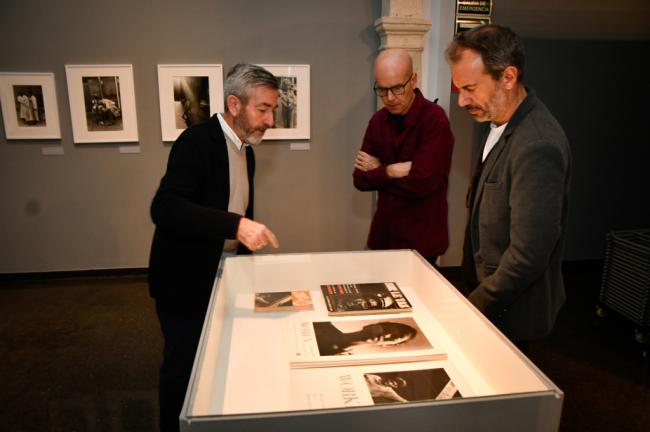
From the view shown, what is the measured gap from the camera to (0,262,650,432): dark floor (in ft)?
8.51

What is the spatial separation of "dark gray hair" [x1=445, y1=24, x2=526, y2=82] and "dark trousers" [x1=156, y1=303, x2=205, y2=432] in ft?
4.54

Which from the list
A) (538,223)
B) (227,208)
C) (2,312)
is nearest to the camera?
(538,223)

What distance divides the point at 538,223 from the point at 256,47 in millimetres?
3751

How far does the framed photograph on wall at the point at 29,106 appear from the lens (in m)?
4.32

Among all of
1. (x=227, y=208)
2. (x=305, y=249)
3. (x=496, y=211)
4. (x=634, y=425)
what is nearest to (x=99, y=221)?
(x=305, y=249)

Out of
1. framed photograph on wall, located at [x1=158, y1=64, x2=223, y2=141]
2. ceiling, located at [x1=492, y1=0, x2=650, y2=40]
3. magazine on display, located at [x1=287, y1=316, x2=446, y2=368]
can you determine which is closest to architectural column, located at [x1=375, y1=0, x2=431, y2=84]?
ceiling, located at [x1=492, y1=0, x2=650, y2=40]

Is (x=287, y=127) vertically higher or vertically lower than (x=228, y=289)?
higher

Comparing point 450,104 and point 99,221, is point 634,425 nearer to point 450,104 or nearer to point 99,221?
point 450,104

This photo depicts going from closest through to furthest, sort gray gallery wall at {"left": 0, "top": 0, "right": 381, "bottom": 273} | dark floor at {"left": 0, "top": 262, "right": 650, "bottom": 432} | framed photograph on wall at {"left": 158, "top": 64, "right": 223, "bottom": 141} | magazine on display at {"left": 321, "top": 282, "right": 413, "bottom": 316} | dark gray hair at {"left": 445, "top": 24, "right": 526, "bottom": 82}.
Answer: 1. dark gray hair at {"left": 445, "top": 24, "right": 526, "bottom": 82}
2. magazine on display at {"left": 321, "top": 282, "right": 413, "bottom": 316}
3. dark floor at {"left": 0, "top": 262, "right": 650, "bottom": 432}
4. gray gallery wall at {"left": 0, "top": 0, "right": 381, "bottom": 273}
5. framed photograph on wall at {"left": 158, "top": 64, "right": 223, "bottom": 141}

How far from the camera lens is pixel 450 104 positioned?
4.40 metres

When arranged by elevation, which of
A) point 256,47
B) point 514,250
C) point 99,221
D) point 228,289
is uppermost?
point 256,47

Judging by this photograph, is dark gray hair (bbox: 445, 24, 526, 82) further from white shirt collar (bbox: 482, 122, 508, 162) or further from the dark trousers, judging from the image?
the dark trousers

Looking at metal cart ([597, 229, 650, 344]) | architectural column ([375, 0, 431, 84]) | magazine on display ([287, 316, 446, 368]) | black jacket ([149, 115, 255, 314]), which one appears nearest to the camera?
magazine on display ([287, 316, 446, 368])

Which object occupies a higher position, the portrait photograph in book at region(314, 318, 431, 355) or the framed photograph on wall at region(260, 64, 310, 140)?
the framed photograph on wall at region(260, 64, 310, 140)
